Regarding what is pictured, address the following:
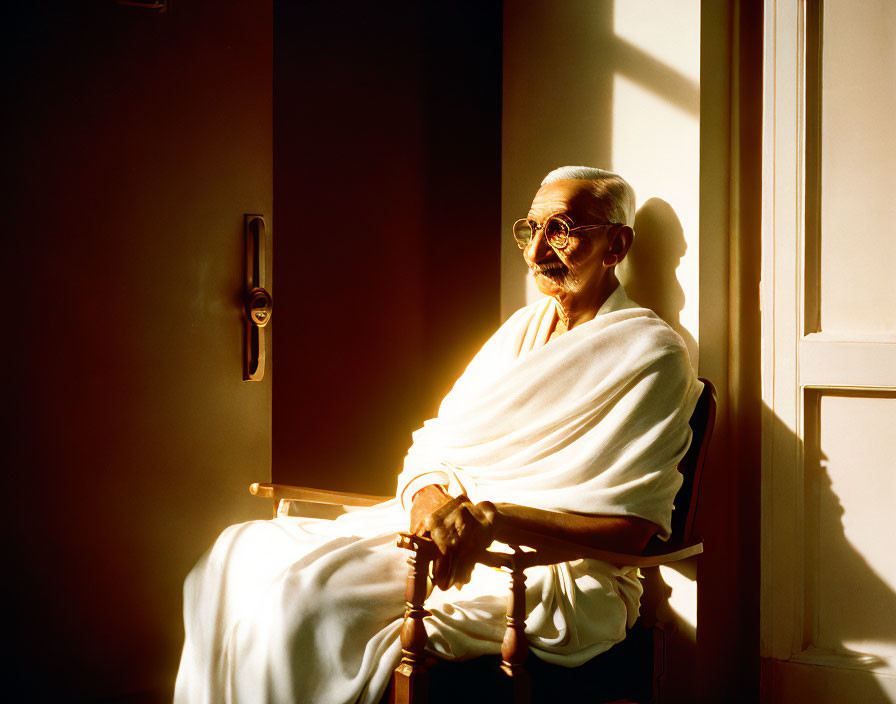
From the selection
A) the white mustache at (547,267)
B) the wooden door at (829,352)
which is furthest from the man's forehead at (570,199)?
the wooden door at (829,352)

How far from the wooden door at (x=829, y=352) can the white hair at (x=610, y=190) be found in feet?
1.21

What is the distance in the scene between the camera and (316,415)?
2.96 m

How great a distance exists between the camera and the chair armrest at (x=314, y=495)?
237 centimetres

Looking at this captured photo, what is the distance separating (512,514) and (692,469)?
50 centimetres

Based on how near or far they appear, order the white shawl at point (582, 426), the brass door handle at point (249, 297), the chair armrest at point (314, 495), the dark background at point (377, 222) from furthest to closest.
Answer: the dark background at point (377, 222)
the brass door handle at point (249, 297)
the chair armrest at point (314, 495)
the white shawl at point (582, 426)

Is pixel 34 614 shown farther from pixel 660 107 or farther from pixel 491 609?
pixel 660 107

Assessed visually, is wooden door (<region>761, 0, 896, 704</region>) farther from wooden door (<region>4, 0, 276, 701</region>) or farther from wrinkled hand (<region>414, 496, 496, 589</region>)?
wooden door (<region>4, 0, 276, 701</region>)

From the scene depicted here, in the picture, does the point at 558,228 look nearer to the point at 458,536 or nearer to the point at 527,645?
the point at 458,536

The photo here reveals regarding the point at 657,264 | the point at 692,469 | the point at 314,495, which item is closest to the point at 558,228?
the point at 657,264

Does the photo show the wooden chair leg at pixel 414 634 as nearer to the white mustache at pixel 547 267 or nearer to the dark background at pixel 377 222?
the white mustache at pixel 547 267

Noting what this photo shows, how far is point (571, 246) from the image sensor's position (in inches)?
84.0

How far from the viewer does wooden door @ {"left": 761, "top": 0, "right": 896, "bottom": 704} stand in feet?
7.09

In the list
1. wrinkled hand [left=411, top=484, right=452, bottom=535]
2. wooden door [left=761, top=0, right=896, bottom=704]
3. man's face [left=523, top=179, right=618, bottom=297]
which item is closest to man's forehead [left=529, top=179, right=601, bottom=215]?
man's face [left=523, top=179, right=618, bottom=297]

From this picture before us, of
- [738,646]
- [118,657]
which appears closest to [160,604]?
[118,657]
